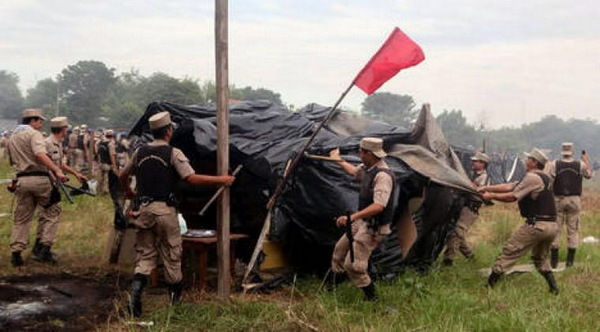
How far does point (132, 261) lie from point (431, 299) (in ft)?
12.8

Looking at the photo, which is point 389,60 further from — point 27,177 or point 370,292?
point 27,177

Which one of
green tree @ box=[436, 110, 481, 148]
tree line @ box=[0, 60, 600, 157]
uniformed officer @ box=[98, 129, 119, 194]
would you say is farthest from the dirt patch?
green tree @ box=[436, 110, 481, 148]

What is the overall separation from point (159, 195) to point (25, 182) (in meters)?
2.92

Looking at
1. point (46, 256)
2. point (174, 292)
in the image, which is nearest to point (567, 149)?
point (174, 292)

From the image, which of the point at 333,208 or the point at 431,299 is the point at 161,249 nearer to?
the point at 333,208

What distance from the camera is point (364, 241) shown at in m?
5.89

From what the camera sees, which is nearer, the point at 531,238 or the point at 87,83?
the point at 531,238

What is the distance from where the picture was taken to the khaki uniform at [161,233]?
17.6 ft

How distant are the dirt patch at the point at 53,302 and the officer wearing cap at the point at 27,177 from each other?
2.39 ft

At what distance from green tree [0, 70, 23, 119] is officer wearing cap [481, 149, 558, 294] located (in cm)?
6816

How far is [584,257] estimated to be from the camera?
9.21 m

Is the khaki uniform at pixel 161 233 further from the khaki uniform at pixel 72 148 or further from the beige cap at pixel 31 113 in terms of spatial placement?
the khaki uniform at pixel 72 148

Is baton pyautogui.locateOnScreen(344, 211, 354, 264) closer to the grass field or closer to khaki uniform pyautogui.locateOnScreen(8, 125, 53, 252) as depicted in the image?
the grass field

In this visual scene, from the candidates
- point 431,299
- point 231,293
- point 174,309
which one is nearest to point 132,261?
point 231,293
